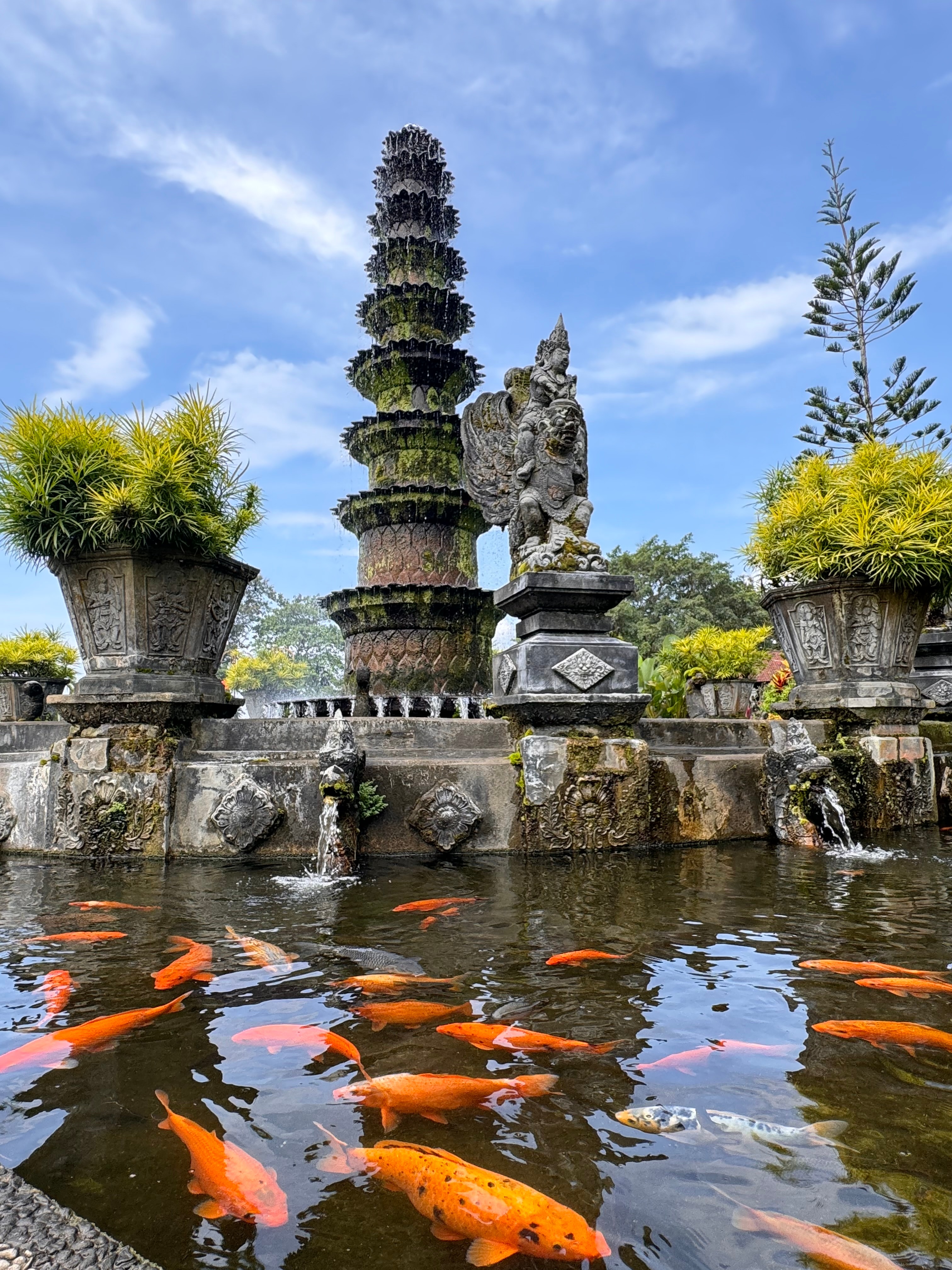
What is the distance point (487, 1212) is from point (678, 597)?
31559mm

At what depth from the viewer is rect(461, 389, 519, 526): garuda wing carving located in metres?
7.41

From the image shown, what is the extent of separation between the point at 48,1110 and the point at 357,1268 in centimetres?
96

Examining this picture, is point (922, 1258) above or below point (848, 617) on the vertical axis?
below

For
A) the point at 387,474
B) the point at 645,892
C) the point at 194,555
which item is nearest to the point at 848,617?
the point at 645,892

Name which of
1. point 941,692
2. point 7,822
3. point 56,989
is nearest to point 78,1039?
point 56,989

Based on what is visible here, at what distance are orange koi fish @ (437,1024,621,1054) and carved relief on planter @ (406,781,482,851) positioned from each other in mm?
2895

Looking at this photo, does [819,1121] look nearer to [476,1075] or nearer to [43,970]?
[476,1075]

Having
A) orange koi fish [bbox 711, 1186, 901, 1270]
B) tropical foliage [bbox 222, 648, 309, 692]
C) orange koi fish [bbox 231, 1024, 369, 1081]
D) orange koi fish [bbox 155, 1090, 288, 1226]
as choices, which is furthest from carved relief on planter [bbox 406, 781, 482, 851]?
tropical foliage [bbox 222, 648, 309, 692]

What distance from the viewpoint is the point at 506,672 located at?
6051mm

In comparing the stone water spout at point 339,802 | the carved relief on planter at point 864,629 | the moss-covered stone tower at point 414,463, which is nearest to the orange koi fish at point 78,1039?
the stone water spout at point 339,802

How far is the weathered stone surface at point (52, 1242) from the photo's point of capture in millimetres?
1167

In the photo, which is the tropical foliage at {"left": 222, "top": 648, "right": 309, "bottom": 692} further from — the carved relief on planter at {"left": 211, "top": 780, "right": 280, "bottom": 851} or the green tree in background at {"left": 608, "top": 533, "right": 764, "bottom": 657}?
the carved relief on planter at {"left": 211, "top": 780, "right": 280, "bottom": 851}

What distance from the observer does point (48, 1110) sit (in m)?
1.79

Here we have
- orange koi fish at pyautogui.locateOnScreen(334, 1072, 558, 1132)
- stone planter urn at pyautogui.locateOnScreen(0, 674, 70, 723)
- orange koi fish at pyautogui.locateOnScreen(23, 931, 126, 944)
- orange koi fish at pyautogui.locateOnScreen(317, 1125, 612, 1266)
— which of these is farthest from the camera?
stone planter urn at pyautogui.locateOnScreen(0, 674, 70, 723)
